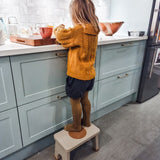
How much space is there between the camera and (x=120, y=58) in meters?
1.67

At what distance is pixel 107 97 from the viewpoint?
68.3 inches

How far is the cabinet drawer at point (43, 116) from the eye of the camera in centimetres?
112

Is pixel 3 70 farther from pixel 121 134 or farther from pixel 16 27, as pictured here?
pixel 121 134

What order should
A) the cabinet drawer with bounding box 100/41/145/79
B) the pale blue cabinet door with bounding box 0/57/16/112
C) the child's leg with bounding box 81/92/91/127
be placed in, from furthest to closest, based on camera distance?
the cabinet drawer with bounding box 100/41/145/79 < the child's leg with bounding box 81/92/91/127 < the pale blue cabinet door with bounding box 0/57/16/112

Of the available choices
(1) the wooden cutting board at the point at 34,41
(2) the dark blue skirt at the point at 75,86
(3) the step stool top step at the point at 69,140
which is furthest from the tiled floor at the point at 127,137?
(1) the wooden cutting board at the point at 34,41

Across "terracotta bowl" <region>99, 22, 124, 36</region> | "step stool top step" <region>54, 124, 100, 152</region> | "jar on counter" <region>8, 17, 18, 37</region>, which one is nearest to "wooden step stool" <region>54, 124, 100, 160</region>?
"step stool top step" <region>54, 124, 100, 152</region>

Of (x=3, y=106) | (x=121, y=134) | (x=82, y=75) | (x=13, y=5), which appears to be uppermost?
(x=13, y=5)


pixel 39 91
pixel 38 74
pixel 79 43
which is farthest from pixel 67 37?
pixel 39 91

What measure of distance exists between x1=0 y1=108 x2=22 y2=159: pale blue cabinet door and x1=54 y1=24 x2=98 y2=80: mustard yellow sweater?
49 cm

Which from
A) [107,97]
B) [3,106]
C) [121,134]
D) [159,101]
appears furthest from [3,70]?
[159,101]

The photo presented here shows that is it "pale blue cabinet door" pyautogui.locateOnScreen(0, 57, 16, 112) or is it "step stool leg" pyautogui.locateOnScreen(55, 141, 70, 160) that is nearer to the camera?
"pale blue cabinet door" pyautogui.locateOnScreen(0, 57, 16, 112)

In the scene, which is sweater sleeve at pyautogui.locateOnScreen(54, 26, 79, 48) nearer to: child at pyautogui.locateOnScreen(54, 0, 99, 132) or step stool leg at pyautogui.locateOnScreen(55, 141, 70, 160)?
child at pyautogui.locateOnScreen(54, 0, 99, 132)

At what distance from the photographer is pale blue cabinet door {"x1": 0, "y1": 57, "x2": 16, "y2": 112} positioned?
91 cm

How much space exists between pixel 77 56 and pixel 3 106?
1.90 feet
